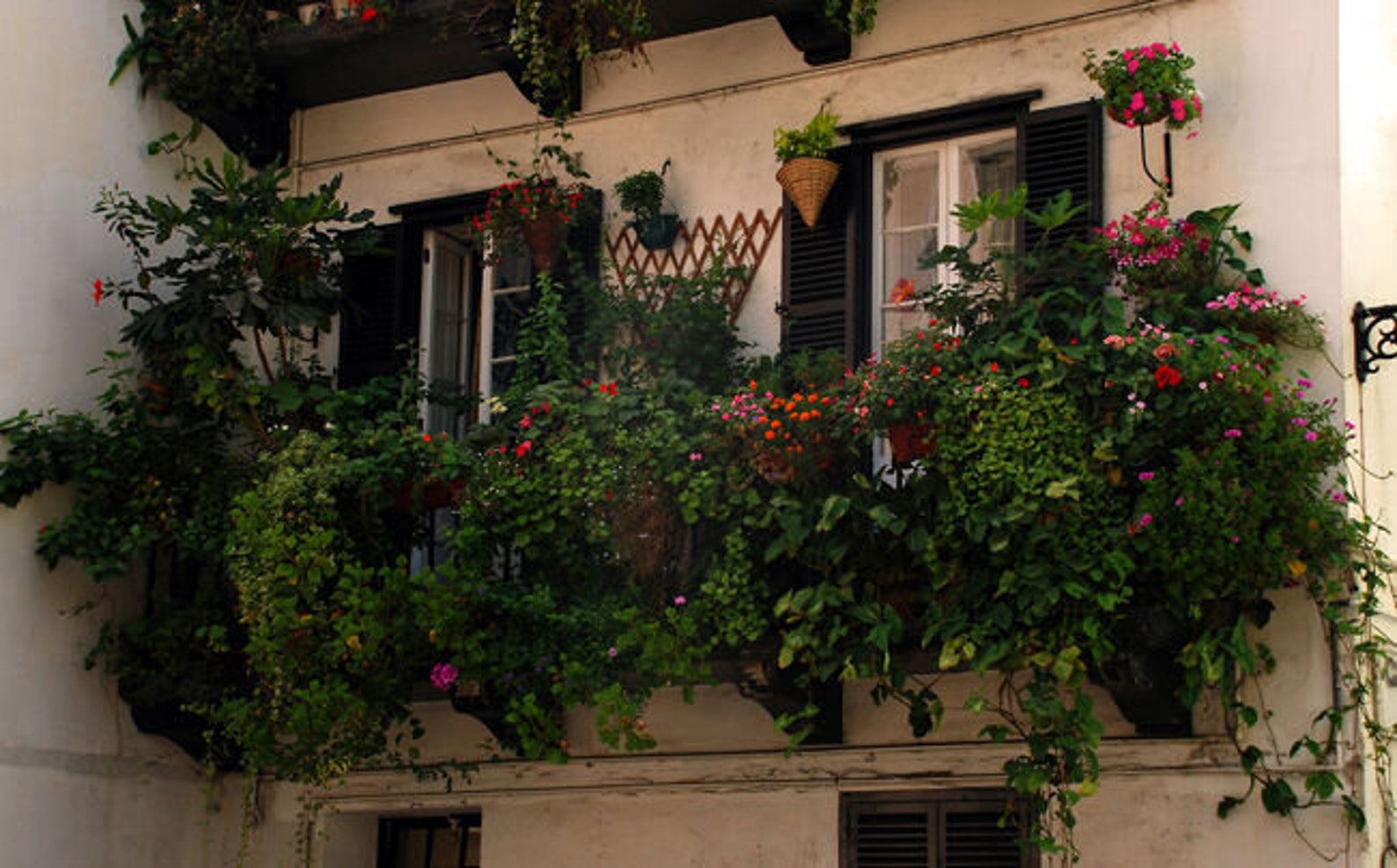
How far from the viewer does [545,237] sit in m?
11.4

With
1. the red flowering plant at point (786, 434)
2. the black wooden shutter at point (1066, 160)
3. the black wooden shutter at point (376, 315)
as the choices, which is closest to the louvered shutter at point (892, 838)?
the red flowering plant at point (786, 434)

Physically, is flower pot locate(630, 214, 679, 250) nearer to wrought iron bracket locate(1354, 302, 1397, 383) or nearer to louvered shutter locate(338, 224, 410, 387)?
louvered shutter locate(338, 224, 410, 387)

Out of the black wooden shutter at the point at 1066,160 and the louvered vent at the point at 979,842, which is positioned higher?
the black wooden shutter at the point at 1066,160

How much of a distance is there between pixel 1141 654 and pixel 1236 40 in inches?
123

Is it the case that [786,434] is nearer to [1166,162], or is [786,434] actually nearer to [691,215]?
[691,215]

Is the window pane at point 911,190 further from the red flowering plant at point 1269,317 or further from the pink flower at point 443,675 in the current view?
the pink flower at point 443,675

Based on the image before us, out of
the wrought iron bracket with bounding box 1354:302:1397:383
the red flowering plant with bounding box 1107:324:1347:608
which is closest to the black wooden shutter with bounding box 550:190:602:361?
the red flowering plant with bounding box 1107:324:1347:608

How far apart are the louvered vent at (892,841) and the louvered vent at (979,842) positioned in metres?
0.12

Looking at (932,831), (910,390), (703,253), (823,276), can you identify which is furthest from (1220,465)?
(703,253)

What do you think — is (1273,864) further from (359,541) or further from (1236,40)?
(359,541)

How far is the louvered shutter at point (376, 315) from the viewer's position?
11969 mm

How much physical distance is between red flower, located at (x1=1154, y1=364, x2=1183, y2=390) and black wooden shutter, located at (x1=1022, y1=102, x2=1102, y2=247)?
147 cm

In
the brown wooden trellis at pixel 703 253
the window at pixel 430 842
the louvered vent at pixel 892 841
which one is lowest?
the window at pixel 430 842

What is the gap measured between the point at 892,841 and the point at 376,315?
14.3 ft
